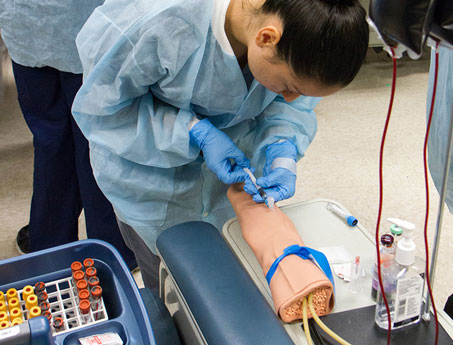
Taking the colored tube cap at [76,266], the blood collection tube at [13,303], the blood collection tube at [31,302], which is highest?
the blood collection tube at [31,302]

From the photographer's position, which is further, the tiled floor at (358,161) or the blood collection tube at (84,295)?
the tiled floor at (358,161)

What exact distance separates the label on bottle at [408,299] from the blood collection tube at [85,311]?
1.62ft

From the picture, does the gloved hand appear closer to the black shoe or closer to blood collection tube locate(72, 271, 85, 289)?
blood collection tube locate(72, 271, 85, 289)

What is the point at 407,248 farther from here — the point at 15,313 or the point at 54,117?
the point at 54,117

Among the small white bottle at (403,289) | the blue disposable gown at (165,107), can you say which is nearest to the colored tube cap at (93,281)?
the blue disposable gown at (165,107)

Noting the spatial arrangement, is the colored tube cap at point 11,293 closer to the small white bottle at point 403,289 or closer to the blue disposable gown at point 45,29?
the small white bottle at point 403,289

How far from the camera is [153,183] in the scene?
4.09ft

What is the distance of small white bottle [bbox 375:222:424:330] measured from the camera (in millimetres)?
775

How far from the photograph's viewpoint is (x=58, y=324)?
32.6 inches

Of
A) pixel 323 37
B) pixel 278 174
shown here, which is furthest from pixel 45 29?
pixel 323 37

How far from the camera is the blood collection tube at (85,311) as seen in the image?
33.3 inches

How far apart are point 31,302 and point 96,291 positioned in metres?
0.10

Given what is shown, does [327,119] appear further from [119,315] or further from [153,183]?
[119,315]

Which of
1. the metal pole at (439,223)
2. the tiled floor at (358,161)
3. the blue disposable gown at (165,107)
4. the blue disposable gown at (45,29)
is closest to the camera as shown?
the metal pole at (439,223)
